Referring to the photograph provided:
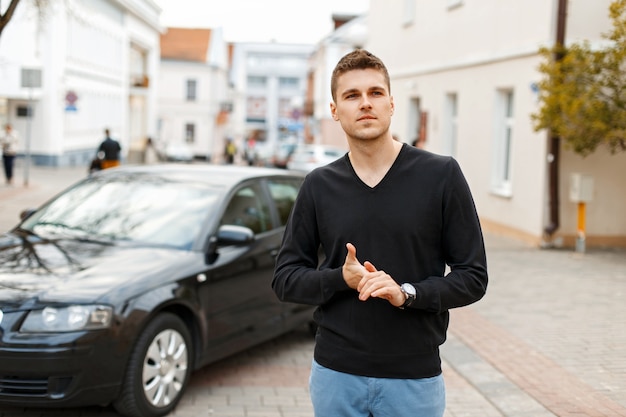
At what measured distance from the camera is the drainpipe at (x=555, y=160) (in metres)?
14.2

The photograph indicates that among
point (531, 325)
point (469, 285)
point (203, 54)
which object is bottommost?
point (531, 325)

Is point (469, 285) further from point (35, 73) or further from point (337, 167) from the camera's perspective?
point (35, 73)

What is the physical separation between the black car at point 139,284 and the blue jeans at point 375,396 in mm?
2538

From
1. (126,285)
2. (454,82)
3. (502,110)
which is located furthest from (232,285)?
(454,82)

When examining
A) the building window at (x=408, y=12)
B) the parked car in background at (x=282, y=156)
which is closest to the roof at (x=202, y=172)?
the building window at (x=408, y=12)

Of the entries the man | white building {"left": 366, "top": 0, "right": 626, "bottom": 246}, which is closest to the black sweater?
the man

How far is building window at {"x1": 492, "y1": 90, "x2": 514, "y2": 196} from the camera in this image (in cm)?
1672

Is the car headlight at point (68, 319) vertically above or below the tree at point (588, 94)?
below

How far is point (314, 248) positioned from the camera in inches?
121

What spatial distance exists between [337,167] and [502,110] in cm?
1438

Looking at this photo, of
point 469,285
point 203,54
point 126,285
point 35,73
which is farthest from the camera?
point 203,54

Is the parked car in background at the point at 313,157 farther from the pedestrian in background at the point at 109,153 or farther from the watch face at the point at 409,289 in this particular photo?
the watch face at the point at 409,289

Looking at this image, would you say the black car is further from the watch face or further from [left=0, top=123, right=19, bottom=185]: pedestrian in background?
[left=0, top=123, right=19, bottom=185]: pedestrian in background

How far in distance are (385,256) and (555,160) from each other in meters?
12.1
